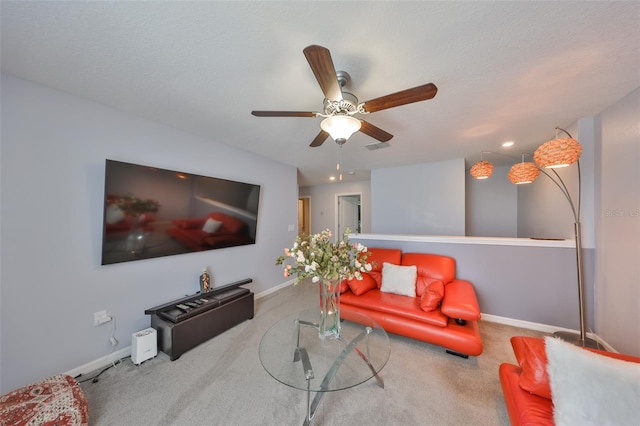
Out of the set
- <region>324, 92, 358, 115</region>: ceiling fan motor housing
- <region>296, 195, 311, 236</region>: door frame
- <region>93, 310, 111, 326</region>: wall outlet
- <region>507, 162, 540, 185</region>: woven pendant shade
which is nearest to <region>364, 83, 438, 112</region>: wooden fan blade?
<region>324, 92, 358, 115</region>: ceiling fan motor housing

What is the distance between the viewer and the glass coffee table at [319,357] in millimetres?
1325

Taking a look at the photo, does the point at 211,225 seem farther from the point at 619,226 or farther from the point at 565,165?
the point at 619,226

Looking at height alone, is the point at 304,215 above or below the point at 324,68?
below

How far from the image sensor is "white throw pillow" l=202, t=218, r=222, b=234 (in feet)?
8.99

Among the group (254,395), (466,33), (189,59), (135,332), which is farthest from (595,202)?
(135,332)

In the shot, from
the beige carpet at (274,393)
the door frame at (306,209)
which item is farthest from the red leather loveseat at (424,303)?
the door frame at (306,209)

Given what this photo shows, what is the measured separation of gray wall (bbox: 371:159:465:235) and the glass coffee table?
2726mm

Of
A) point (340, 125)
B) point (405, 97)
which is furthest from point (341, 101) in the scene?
point (405, 97)

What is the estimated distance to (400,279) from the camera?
104 inches

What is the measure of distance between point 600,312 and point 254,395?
3.57 m

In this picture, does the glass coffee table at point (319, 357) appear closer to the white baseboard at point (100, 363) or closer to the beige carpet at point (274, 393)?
the beige carpet at point (274, 393)

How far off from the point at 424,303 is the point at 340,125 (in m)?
2.00

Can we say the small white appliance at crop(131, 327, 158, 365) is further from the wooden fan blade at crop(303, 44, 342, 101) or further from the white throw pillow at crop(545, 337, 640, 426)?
the white throw pillow at crop(545, 337, 640, 426)

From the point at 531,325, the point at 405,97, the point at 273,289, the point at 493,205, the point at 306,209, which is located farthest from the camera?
the point at 306,209
